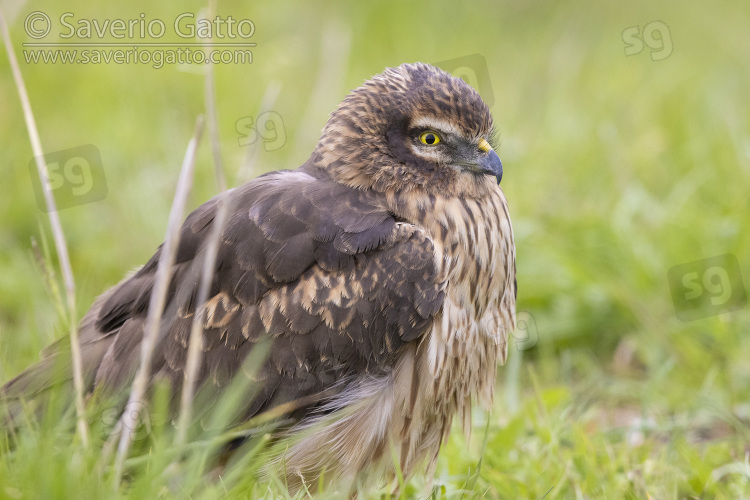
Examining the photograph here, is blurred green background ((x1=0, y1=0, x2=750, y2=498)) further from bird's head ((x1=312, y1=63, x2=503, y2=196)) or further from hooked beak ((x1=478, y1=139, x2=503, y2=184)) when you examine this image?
hooked beak ((x1=478, y1=139, x2=503, y2=184))

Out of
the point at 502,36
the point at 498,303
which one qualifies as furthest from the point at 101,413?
the point at 502,36

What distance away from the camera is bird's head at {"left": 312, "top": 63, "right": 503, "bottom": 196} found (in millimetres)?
4285

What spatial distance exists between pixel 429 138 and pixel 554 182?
308cm

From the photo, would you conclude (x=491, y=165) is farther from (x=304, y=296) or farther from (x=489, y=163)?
(x=304, y=296)

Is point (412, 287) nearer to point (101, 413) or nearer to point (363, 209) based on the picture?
point (363, 209)

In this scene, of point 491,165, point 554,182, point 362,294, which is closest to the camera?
point 362,294

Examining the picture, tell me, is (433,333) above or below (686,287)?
above

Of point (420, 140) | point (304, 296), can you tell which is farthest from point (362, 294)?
point (420, 140)

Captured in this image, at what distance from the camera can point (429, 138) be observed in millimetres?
4316

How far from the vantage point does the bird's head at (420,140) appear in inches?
169

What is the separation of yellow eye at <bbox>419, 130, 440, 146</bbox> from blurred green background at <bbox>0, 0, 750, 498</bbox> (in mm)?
779

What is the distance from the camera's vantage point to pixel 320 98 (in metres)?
8.28

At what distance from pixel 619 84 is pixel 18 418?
6835 millimetres

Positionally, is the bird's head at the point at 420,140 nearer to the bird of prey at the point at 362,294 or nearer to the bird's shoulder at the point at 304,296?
the bird of prey at the point at 362,294
